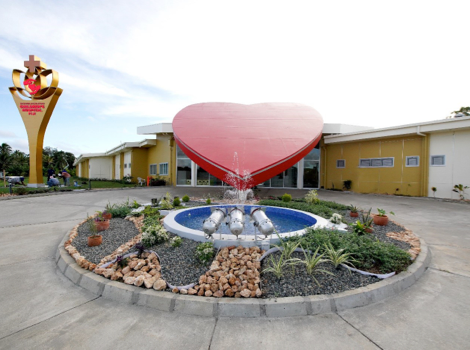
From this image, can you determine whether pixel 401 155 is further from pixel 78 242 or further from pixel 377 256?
pixel 78 242

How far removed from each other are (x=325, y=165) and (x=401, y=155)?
17.6 ft

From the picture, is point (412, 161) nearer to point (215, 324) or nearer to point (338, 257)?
point (338, 257)

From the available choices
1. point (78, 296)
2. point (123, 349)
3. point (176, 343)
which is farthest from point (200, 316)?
point (78, 296)

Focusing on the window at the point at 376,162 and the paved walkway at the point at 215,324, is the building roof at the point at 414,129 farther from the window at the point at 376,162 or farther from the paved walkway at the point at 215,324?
the paved walkway at the point at 215,324

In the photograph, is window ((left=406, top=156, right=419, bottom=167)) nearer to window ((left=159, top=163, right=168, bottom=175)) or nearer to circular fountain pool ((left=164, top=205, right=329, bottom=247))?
circular fountain pool ((left=164, top=205, right=329, bottom=247))

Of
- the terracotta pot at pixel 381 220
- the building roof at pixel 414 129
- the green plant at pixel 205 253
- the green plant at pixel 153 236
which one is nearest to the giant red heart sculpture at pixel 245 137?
the building roof at pixel 414 129

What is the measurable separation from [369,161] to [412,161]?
2444mm

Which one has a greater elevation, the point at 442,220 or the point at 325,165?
the point at 325,165

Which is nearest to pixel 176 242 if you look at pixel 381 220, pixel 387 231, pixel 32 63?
pixel 387 231

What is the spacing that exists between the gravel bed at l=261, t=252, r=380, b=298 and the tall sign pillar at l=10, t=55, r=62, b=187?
20712mm

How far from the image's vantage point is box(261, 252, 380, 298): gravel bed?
2.84 metres

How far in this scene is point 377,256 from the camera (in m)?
3.55

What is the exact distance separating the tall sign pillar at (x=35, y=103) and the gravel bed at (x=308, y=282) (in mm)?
20712

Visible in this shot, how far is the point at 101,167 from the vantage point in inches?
1460
